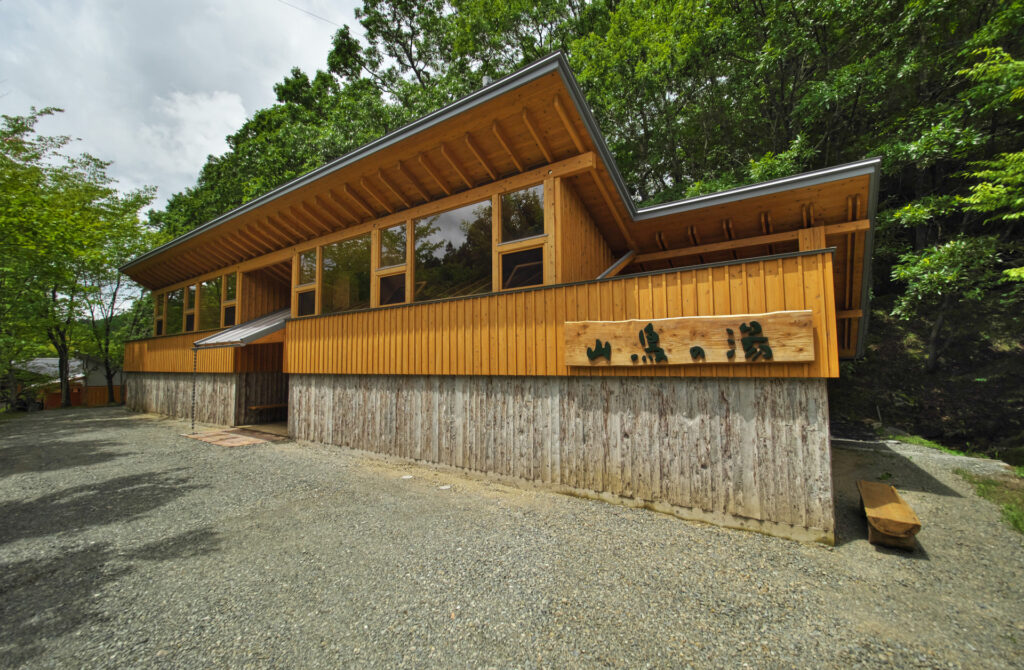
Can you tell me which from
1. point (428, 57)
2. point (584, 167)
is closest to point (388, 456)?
point (584, 167)

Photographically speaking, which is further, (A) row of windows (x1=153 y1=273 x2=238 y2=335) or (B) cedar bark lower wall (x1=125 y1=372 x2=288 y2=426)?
(A) row of windows (x1=153 y1=273 x2=238 y2=335)

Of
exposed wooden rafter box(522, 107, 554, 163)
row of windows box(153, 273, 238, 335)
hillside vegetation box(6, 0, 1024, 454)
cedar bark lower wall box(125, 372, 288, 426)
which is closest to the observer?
exposed wooden rafter box(522, 107, 554, 163)

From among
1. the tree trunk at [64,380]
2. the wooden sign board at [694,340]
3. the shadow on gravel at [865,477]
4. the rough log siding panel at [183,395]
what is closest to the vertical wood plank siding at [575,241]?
the wooden sign board at [694,340]

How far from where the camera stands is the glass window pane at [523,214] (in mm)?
5965

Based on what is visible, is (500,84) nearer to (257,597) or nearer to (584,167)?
(584,167)

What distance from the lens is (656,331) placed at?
461 cm

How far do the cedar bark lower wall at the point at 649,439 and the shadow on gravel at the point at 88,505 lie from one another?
3.22 meters

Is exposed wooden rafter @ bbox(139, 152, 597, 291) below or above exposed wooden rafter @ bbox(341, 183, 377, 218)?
below

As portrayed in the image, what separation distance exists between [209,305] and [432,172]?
1048 centimetres

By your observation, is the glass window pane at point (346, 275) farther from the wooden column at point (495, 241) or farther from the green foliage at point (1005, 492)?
the green foliage at point (1005, 492)

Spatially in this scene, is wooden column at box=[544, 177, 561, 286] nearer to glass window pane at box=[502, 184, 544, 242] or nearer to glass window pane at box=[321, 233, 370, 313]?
glass window pane at box=[502, 184, 544, 242]

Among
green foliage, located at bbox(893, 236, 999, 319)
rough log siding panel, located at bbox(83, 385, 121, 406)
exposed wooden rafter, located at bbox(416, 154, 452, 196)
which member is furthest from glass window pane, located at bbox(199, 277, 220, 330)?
green foliage, located at bbox(893, 236, 999, 319)

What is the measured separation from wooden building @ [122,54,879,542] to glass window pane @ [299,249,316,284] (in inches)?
2.1

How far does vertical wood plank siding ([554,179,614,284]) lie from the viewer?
578 centimetres
